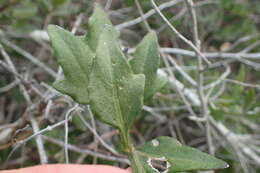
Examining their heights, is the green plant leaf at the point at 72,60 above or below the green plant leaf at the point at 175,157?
above

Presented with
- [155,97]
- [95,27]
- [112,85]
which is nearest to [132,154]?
[112,85]

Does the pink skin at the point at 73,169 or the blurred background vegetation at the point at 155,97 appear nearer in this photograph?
the pink skin at the point at 73,169

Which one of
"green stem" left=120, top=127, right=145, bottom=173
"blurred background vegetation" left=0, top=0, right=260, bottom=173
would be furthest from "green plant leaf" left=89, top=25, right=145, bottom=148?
"blurred background vegetation" left=0, top=0, right=260, bottom=173

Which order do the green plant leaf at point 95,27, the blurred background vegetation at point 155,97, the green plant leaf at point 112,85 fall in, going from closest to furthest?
1. the green plant leaf at point 112,85
2. the green plant leaf at point 95,27
3. the blurred background vegetation at point 155,97

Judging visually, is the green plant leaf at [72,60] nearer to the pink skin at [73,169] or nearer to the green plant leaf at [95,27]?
the green plant leaf at [95,27]

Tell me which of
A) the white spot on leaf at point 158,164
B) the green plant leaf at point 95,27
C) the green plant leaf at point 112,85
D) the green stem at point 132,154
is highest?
the green plant leaf at point 95,27

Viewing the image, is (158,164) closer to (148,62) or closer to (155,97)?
(148,62)

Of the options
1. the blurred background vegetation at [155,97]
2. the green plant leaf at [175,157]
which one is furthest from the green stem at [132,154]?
the blurred background vegetation at [155,97]
